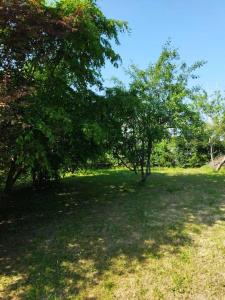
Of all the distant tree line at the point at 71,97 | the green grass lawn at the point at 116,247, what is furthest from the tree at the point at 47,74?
the green grass lawn at the point at 116,247

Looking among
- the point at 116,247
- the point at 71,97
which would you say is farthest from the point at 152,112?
the point at 116,247

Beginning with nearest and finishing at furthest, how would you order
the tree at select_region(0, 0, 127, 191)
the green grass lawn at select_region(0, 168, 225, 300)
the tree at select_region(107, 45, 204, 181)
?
the green grass lawn at select_region(0, 168, 225, 300)
the tree at select_region(0, 0, 127, 191)
the tree at select_region(107, 45, 204, 181)

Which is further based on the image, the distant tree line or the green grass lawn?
the distant tree line

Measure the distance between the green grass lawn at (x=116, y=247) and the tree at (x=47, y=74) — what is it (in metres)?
1.56

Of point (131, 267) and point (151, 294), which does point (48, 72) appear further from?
point (151, 294)

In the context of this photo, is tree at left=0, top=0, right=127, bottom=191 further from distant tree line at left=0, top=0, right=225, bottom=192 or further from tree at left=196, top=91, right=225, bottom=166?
tree at left=196, top=91, right=225, bottom=166

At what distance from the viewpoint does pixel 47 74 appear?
9562 mm

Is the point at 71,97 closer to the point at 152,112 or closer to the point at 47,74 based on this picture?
the point at 47,74

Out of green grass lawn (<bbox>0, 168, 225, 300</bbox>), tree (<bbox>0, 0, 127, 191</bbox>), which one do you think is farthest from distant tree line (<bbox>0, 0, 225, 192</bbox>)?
green grass lawn (<bbox>0, 168, 225, 300</bbox>)

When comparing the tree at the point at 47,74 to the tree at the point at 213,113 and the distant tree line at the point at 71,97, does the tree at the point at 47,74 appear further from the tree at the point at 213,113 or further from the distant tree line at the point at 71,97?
the tree at the point at 213,113

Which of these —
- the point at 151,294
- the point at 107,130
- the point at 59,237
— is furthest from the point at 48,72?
the point at 151,294

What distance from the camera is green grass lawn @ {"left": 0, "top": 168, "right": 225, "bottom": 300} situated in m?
5.16

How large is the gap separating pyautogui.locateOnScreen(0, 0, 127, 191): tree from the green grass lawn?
1.56 metres

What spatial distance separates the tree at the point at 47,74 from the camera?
22.4 ft
